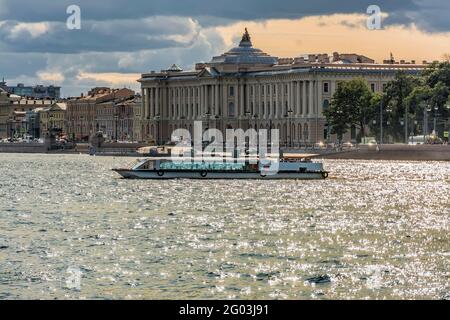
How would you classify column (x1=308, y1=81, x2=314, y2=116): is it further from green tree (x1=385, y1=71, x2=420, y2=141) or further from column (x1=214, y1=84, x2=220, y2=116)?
column (x1=214, y1=84, x2=220, y2=116)

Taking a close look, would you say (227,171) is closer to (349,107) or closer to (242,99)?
(349,107)

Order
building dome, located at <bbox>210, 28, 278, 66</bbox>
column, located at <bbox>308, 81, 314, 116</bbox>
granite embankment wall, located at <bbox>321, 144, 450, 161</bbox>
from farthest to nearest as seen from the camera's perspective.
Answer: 1. building dome, located at <bbox>210, 28, 278, 66</bbox>
2. column, located at <bbox>308, 81, 314, 116</bbox>
3. granite embankment wall, located at <bbox>321, 144, 450, 161</bbox>

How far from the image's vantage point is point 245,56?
194500mm

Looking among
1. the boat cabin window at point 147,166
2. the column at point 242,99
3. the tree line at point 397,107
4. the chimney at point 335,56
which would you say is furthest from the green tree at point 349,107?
the boat cabin window at point 147,166

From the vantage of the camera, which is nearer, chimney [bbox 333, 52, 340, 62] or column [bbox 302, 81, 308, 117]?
column [bbox 302, 81, 308, 117]

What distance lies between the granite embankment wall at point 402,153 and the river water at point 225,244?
4780cm

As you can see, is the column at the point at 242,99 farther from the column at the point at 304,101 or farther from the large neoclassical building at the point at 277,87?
the column at the point at 304,101

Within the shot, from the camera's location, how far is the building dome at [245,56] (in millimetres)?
193000

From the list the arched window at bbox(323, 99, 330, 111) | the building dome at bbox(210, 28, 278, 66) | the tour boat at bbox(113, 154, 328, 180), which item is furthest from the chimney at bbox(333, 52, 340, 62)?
the tour boat at bbox(113, 154, 328, 180)

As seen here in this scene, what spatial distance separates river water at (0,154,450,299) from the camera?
35250 millimetres

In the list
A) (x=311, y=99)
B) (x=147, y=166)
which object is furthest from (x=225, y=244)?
(x=311, y=99)

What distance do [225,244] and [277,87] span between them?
13337 centimetres
